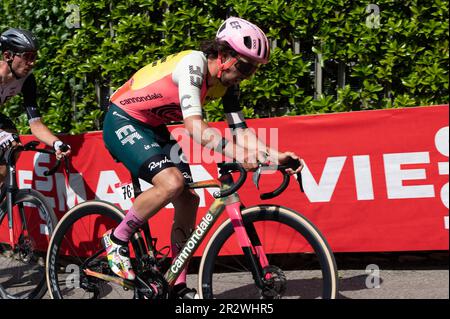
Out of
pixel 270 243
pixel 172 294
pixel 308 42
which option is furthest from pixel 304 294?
pixel 308 42

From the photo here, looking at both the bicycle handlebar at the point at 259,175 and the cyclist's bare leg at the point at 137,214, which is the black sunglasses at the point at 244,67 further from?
the cyclist's bare leg at the point at 137,214

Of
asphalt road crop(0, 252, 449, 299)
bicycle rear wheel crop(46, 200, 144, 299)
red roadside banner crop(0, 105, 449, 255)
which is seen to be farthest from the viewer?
red roadside banner crop(0, 105, 449, 255)

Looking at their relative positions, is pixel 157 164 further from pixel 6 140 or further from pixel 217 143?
pixel 6 140

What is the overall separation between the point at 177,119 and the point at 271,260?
1.14 meters

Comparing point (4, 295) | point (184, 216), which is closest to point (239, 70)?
point (184, 216)

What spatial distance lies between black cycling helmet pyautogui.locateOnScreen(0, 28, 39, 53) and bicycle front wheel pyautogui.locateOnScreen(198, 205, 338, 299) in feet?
7.59

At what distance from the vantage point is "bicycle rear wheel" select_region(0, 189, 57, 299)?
487cm

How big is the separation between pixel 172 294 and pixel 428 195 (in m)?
2.20

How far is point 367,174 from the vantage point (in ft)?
16.0

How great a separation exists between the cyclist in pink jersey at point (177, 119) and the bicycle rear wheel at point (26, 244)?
103 cm

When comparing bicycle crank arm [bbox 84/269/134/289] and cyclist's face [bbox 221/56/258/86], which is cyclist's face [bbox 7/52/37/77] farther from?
cyclist's face [bbox 221/56/258/86]

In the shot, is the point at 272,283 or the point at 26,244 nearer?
the point at 272,283

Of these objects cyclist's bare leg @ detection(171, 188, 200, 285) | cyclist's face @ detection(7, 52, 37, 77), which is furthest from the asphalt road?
cyclist's face @ detection(7, 52, 37, 77)

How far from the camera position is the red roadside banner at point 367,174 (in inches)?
188
